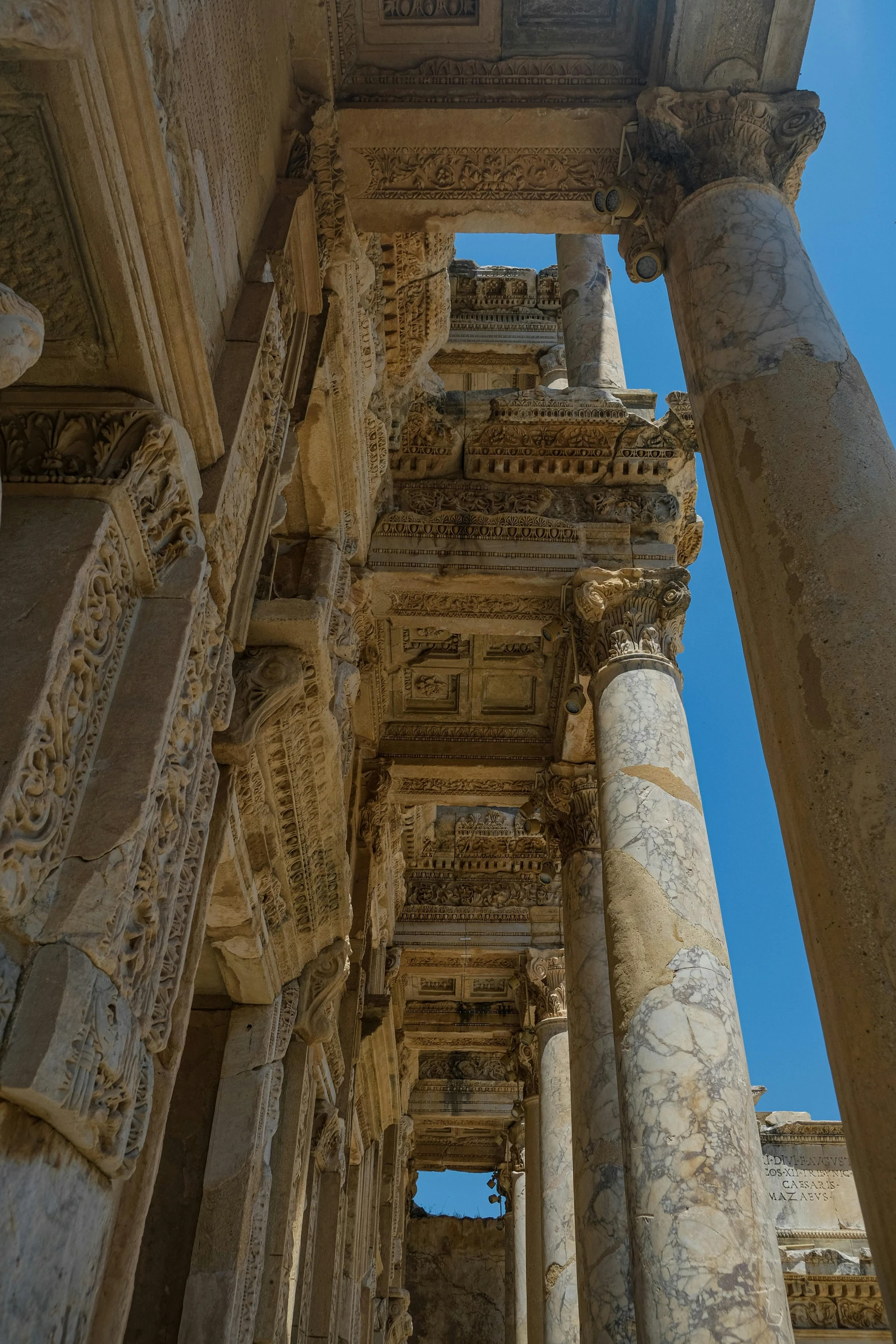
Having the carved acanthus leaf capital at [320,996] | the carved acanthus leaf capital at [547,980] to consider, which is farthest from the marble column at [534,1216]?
the carved acanthus leaf capital at [320,996]

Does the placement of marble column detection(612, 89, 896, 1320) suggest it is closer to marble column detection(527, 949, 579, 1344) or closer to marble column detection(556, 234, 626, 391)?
marble column detection(556, 234, 626, 391)

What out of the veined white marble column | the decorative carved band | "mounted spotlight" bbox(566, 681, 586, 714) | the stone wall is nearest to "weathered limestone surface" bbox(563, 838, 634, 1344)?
"mounted spotlight" bbox(566, 681, 586, 714)

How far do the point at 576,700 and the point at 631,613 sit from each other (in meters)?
0.72

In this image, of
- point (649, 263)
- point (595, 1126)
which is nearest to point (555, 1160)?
point (595, 1126)

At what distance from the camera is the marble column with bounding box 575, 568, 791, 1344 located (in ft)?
13.9

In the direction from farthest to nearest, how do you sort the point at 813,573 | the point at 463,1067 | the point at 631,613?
the point at 463,1067
the point at 631,613
the point at 813,573

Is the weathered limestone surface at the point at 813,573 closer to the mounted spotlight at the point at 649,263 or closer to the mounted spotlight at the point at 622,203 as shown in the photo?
the mounted spotlight at the point at 649,263

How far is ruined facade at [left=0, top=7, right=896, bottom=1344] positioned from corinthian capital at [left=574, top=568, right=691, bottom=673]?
0.12 feet

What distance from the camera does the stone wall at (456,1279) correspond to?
66.4ft

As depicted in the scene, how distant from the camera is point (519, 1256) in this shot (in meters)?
15.1

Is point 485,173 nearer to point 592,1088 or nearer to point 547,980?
Answer: point 592,1088

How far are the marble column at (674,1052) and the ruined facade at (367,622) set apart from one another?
0.9 inches

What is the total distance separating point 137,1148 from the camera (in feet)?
8.26

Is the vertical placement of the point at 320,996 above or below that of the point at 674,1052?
above
